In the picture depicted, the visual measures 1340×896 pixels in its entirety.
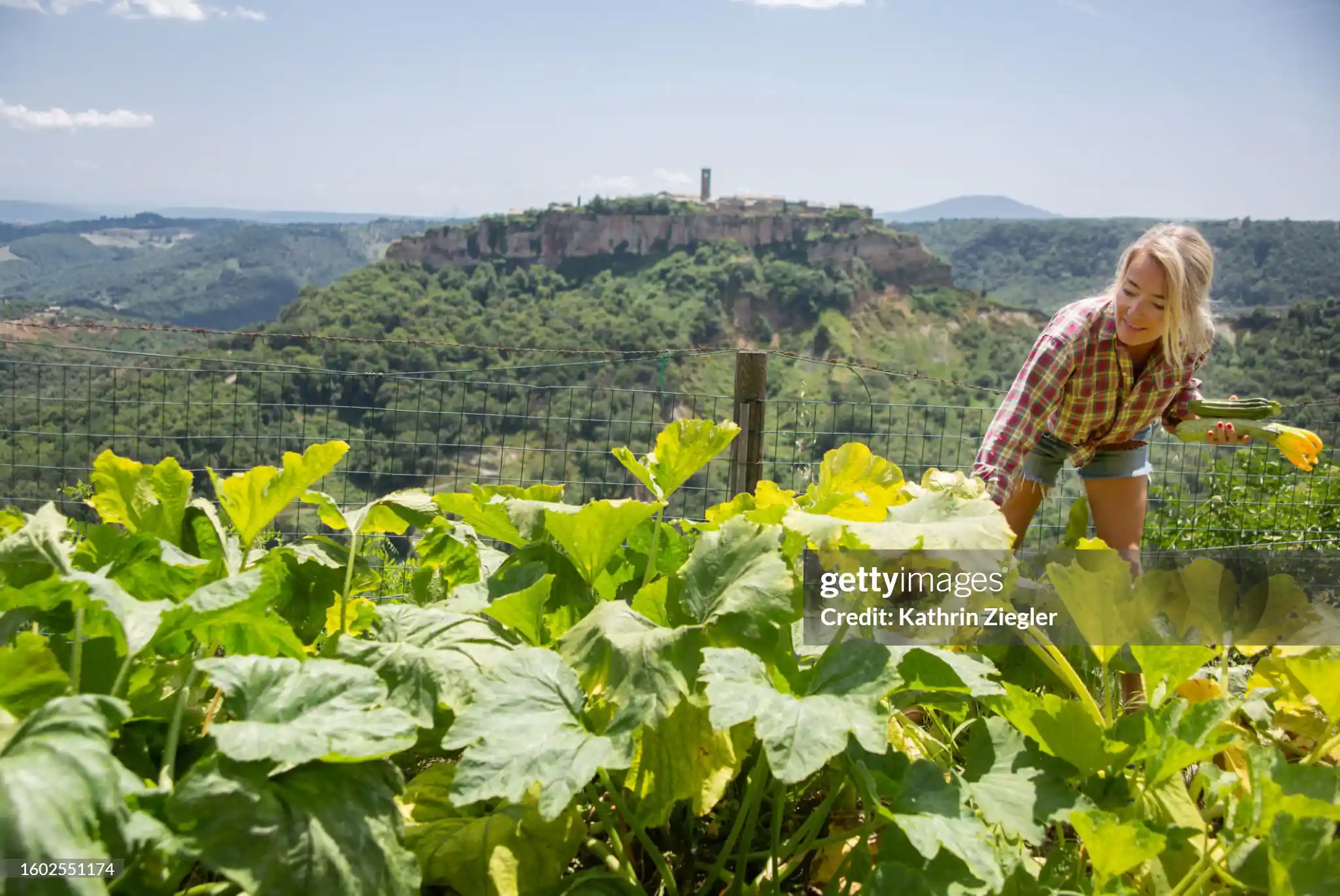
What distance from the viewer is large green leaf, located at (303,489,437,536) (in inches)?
40.3

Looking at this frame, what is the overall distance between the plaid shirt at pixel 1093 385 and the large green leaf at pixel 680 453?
5.64 ft

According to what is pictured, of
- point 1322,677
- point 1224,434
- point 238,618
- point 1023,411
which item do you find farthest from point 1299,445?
point 238,618

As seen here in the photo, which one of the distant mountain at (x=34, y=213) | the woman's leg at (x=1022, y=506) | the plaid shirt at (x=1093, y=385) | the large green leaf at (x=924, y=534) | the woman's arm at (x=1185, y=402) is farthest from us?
the distant mountain at (x=34, y=213)

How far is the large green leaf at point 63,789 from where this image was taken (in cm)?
50

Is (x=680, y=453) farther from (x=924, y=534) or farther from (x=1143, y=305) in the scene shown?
(x=1143, y=305)

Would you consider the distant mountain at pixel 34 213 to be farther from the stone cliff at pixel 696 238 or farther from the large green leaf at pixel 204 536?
the large green leaf at pixel 204 536

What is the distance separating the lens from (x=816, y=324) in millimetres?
62000

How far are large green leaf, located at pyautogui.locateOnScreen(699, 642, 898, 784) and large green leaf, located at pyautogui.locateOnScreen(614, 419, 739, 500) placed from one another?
302 millimetres

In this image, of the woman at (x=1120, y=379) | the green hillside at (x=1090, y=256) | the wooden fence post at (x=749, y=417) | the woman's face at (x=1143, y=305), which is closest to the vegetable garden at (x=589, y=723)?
the woman at (x=1120, y=379)

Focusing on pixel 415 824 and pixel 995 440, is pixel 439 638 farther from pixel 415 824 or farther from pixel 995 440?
pixel 995 440

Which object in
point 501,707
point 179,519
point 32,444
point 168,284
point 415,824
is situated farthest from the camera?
point 168,284

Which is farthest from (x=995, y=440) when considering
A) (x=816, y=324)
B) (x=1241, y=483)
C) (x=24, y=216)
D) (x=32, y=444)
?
(x=24, y=216)

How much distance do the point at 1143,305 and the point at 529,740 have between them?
8.03 ft

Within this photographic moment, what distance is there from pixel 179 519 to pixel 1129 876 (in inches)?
35.7
